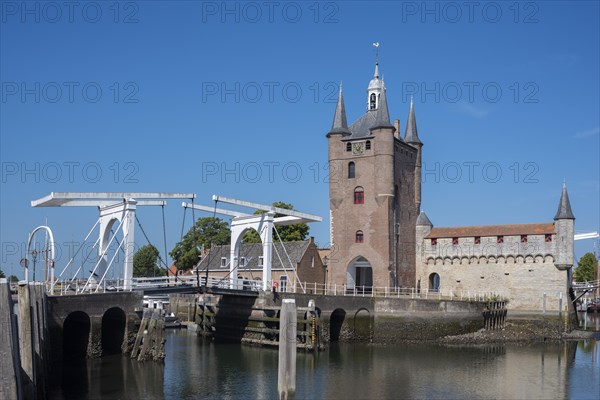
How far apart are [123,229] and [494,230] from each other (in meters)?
23.5

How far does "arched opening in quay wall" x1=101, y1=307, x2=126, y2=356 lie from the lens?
2619cm

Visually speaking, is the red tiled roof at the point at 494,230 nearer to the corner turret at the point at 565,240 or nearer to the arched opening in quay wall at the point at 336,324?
the corner turret at the point at 565,240

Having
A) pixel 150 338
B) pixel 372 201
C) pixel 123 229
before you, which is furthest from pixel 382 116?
pixel 150 338

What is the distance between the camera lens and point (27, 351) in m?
16.8

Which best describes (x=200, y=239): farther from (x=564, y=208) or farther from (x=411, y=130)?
(x=564, y=208)

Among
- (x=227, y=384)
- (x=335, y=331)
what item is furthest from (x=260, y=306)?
(x=227, y=384)

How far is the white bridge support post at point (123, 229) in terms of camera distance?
26969 millimetres

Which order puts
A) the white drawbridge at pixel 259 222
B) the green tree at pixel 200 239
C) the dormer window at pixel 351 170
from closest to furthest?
the white drawbridge at pixel 259 222, the dormer window at pixel 351 170, the green tree at pixel 200 239

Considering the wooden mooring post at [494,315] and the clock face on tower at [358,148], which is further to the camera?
the clock face on tower at [358,148]

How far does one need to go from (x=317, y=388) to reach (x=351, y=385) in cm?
141

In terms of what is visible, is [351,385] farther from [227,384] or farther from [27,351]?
[27,351]

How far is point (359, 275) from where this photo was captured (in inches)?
1709

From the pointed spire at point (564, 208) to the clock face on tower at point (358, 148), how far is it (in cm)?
1224

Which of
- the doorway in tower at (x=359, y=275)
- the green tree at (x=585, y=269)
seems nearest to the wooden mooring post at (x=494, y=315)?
the doorway in tower at (x=359, y=275)
